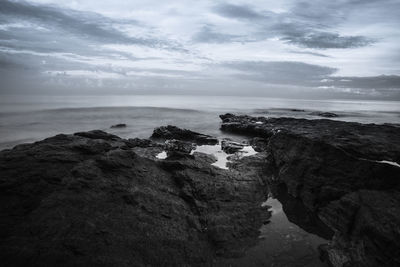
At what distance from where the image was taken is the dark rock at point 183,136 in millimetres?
20066

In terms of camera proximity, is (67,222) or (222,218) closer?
(67,222)

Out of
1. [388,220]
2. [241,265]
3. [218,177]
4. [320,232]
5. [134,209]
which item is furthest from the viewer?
[218,177]

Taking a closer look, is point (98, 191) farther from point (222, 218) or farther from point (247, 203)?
point (247, 203)

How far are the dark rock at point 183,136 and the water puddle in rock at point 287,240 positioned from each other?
432 inches

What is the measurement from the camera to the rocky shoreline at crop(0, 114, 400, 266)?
551 cm

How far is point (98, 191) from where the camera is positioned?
6.94 m

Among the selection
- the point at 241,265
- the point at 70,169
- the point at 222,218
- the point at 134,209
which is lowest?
the point at 241,265

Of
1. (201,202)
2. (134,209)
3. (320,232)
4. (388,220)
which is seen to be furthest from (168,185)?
(388,220)

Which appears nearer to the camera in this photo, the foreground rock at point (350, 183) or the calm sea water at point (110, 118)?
Result: the foreground rock at point (350, 183)

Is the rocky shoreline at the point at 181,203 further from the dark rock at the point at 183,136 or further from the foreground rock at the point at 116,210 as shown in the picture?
the dark rock at the point at 183,136

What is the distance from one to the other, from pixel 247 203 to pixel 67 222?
5.28 meters

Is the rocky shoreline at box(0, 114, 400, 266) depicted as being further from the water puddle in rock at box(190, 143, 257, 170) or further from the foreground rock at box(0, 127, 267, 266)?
the water puddle in rock at box(190, 143, 257, 170)

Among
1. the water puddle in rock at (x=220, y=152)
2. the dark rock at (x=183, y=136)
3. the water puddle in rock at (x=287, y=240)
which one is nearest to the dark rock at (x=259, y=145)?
the water puddle in rock at (x=220, y=152)

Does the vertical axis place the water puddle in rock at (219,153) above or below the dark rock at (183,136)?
below
